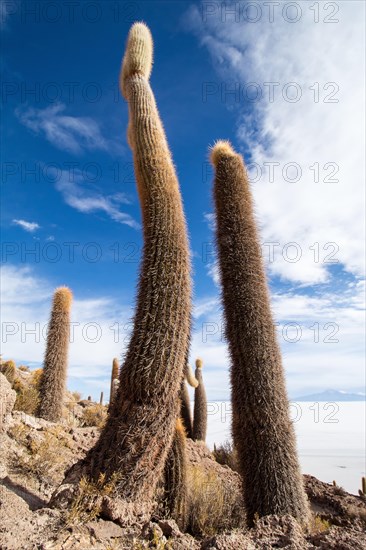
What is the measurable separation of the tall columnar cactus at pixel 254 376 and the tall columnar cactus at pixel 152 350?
1010mm

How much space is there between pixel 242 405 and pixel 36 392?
7.83 m

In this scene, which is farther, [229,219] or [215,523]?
[229,219]

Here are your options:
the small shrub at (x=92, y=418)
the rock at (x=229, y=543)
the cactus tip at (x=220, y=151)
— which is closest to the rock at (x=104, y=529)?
the rock at (x=229, y=543)

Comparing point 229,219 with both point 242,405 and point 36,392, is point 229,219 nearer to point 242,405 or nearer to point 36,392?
point 242,405

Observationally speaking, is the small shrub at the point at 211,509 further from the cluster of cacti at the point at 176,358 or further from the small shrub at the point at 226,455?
the small shrub at the point at 226,455

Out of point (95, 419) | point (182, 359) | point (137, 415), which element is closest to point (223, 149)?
point (182, 359)

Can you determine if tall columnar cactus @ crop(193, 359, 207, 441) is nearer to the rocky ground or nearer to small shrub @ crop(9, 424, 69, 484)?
the rocky ground

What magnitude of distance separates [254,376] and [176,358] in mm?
1408

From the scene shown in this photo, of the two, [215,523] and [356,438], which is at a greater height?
[215,523]

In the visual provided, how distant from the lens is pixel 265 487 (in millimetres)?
5289

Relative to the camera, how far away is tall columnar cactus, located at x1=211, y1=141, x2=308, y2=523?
5.32 meters

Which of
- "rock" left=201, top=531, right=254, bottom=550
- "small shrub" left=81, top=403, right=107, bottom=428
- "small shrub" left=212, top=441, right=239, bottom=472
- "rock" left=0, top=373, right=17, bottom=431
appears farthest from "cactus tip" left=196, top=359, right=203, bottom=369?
"rock" left=201, top=531, right=254, bottom=550

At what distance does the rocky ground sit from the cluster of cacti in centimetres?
53

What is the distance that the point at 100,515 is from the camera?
13.1 ft
